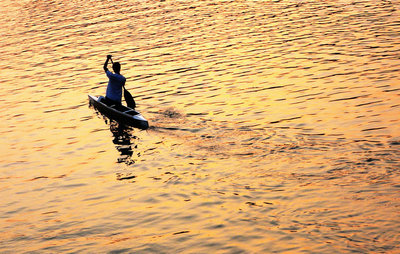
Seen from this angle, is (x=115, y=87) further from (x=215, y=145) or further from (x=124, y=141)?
(x=215, y=145)

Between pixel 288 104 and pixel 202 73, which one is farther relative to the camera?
pixel 202 73

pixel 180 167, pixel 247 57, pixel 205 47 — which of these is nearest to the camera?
Result: pixel 180 167

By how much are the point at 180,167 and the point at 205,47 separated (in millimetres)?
20170

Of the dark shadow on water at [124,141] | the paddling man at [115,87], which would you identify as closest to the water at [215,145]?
the dark shadow on water at [124,141]

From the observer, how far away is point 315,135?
1850cm

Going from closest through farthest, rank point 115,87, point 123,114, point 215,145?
point 215,145, point 123,114, point 115,87

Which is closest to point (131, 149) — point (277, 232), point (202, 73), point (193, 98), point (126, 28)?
point (193, 98)

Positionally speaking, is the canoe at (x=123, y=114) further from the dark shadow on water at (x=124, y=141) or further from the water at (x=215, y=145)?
the water at (x=215, y=145)

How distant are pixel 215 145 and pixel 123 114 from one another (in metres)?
5.54

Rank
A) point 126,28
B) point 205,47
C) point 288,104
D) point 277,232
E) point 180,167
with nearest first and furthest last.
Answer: point 277,232, point 180,167, point 288,104, point 205,47, point 126,28

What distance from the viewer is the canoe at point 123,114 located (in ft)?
70.1

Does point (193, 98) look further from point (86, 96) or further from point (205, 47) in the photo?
point (205, 47)

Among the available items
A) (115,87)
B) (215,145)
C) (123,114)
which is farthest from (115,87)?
(215,145)

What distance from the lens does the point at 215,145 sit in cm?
1816
